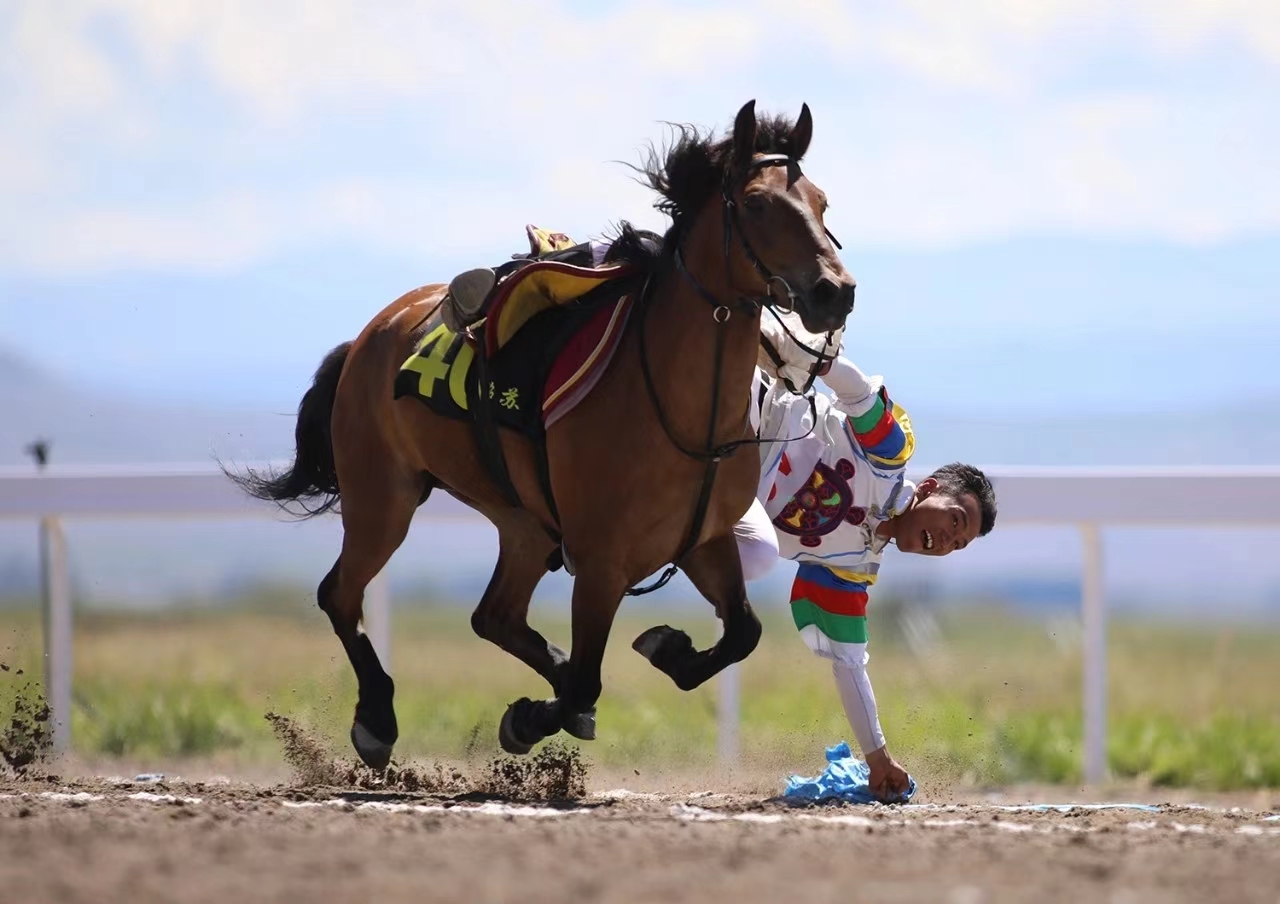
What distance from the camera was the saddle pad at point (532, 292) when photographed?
5.53m

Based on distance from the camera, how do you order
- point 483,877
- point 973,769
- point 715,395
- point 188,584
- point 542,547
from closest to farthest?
point 483,877
point 715,395
point 542,547
point 973,769
point 188,584

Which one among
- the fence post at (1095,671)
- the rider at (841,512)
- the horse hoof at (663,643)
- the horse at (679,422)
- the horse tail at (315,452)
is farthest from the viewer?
the fence post at (1095,671)

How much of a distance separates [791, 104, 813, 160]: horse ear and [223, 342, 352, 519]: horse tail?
2.27 meters

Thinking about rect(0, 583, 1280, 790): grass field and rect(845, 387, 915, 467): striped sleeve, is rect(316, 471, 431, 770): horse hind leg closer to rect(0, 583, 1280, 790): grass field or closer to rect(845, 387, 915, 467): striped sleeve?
rect(0, 583, 1280, 790): grass field

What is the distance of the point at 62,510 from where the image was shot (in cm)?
789

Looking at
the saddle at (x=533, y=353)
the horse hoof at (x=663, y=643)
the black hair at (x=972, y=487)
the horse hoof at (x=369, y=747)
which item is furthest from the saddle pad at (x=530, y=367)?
the black hair at (x=972, y=487)

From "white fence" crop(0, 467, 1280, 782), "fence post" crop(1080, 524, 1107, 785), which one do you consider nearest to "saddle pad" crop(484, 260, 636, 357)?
"white fence" crop(0, 467, 1280, 782)

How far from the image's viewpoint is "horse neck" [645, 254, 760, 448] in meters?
5.09

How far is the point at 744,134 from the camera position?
505 centimetres

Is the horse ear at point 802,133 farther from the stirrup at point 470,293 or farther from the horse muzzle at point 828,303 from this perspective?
the stirrup at point 470,293

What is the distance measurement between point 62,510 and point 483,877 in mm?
4833

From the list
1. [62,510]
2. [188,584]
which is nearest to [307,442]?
[62,510]

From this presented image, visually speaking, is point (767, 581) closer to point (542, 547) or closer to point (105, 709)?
point (542, 547)

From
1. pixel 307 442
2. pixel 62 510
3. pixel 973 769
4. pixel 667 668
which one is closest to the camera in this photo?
pixel 667 668
